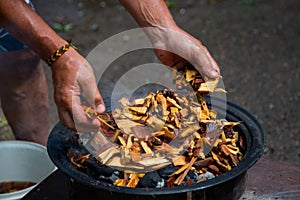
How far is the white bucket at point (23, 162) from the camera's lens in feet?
8.87

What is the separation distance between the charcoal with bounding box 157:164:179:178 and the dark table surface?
0.43 m

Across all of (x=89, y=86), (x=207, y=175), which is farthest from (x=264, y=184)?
(x=89, y=86)

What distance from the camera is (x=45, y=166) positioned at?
2.72 m

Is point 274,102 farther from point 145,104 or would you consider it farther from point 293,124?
point 145,104

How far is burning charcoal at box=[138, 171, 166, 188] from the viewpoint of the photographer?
5.66 feet

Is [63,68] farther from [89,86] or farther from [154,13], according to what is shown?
[154,13]

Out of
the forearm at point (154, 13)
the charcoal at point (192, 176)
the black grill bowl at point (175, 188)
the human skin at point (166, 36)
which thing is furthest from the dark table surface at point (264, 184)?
the forearm at point (154, 13)

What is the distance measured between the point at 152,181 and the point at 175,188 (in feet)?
0.38

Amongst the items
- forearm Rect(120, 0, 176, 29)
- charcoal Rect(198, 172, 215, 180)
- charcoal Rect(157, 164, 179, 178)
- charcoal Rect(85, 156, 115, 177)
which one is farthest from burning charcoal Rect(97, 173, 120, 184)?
forearm Rect(120, 0, 176, 29)

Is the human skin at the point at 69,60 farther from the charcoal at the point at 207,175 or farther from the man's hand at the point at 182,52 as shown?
the charcoal at the point at 207,175

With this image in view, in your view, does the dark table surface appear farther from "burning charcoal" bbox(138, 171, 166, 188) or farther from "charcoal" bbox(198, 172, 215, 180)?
"burning charcoal" bbox(138, 171, 166, 188)

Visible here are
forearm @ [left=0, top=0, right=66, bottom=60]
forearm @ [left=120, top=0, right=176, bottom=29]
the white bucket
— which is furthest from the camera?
the white bucket

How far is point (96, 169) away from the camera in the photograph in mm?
1787

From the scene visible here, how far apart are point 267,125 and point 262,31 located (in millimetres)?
1622
